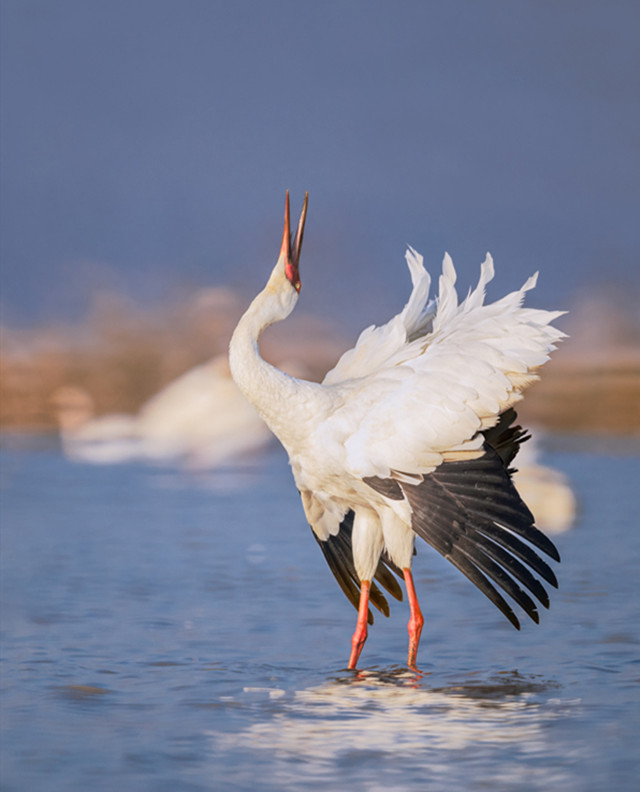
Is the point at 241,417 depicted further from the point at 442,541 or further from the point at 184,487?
the point at 442,541

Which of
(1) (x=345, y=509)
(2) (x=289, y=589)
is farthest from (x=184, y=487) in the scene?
(1) (x=345, y=509)

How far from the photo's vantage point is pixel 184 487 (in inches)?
474

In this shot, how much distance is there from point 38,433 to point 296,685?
51.0 feet

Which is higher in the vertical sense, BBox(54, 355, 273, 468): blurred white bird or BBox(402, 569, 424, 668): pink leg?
BBox(54, 355, 273, 468): blurred white bird

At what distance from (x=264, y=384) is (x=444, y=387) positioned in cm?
62

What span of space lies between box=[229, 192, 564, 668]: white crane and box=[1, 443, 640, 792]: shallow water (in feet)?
1.18

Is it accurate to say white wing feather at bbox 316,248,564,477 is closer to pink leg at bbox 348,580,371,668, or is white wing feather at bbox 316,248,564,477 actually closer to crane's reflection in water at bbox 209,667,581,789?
pink leg at bbox 348,580,371,668

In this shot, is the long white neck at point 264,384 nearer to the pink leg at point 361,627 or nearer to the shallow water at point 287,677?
the pink leg at point 361,627

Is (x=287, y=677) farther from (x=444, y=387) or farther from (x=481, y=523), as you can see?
(x=444, y=387)

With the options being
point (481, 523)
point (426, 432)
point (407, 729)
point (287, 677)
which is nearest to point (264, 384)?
point (426, 432)

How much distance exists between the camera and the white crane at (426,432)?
4.16 m

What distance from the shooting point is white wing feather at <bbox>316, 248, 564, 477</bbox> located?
4.21 m

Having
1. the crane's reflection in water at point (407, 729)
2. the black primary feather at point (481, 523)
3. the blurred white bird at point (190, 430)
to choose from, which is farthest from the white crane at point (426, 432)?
the blurred white bird at point (190, 430)

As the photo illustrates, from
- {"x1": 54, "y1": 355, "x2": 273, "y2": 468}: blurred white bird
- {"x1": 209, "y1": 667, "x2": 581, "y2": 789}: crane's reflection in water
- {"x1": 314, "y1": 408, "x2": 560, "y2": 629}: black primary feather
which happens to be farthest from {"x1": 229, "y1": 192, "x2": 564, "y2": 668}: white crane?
{"x1": 54, "y1": 355, "x2": 273, "y2": 468}: blurred white bird
